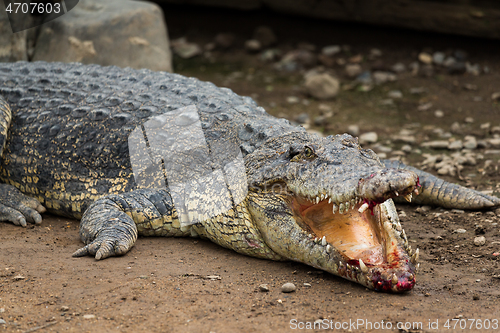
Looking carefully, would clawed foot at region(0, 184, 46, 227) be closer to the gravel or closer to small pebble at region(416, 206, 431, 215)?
the gravel

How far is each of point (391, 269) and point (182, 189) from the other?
1.81m

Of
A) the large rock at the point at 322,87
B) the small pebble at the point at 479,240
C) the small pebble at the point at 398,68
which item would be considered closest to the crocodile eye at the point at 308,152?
the small pebble at the point at 479,240

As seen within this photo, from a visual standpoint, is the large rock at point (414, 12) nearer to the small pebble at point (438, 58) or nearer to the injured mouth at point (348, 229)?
the small pebble at point (438, 58)

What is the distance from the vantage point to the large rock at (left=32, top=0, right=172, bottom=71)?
733 cm

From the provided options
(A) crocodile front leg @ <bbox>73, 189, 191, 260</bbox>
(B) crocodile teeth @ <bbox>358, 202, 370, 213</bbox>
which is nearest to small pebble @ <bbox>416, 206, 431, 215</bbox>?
(B) crocodile teeth @ <bbox>358, 202, 370, 213</bbox>

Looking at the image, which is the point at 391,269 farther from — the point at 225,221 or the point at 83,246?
the point at 83,246

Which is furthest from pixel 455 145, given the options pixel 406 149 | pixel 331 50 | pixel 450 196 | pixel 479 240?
pixel 331 50

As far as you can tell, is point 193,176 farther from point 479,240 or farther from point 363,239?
point 479,240

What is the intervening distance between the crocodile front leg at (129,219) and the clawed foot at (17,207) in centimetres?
70

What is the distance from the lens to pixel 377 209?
3.34 metres

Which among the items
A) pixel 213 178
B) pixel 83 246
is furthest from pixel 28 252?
pixel 213 178

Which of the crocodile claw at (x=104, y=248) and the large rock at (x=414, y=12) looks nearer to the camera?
the crocodile claw at (x=104, y=248)

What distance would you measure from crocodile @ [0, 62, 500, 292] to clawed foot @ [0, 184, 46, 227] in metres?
0.01

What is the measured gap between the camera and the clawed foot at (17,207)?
4387 millimetres
